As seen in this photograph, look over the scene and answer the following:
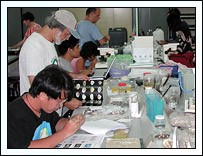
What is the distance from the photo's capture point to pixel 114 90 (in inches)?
105

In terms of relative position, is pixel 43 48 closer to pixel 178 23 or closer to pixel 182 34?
pixel 182 34

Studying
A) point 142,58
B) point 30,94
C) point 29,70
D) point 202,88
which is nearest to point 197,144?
point 202,88

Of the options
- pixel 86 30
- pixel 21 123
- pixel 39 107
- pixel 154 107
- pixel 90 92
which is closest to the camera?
pixel 21 123

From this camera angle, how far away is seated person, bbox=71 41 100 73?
3.60 meters

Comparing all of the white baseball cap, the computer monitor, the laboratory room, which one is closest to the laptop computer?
the laboratory room

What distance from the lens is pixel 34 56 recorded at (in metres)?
2.33

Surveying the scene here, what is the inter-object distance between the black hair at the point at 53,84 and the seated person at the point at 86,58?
1790 millimetres

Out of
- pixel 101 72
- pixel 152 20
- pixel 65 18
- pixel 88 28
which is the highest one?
pixel 152 20

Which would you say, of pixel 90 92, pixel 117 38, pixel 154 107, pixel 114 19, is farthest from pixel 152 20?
pixel 154 107

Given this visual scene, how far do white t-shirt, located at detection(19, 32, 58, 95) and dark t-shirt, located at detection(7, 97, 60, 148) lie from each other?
0.59m

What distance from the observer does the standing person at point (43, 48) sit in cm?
233

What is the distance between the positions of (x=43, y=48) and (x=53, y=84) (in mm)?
774

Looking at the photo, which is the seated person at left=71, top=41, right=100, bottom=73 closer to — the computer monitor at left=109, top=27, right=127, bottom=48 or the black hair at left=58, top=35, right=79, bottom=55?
the black hair at left=58, top=35, right=79, bottom=55

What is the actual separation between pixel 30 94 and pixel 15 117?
152mm
